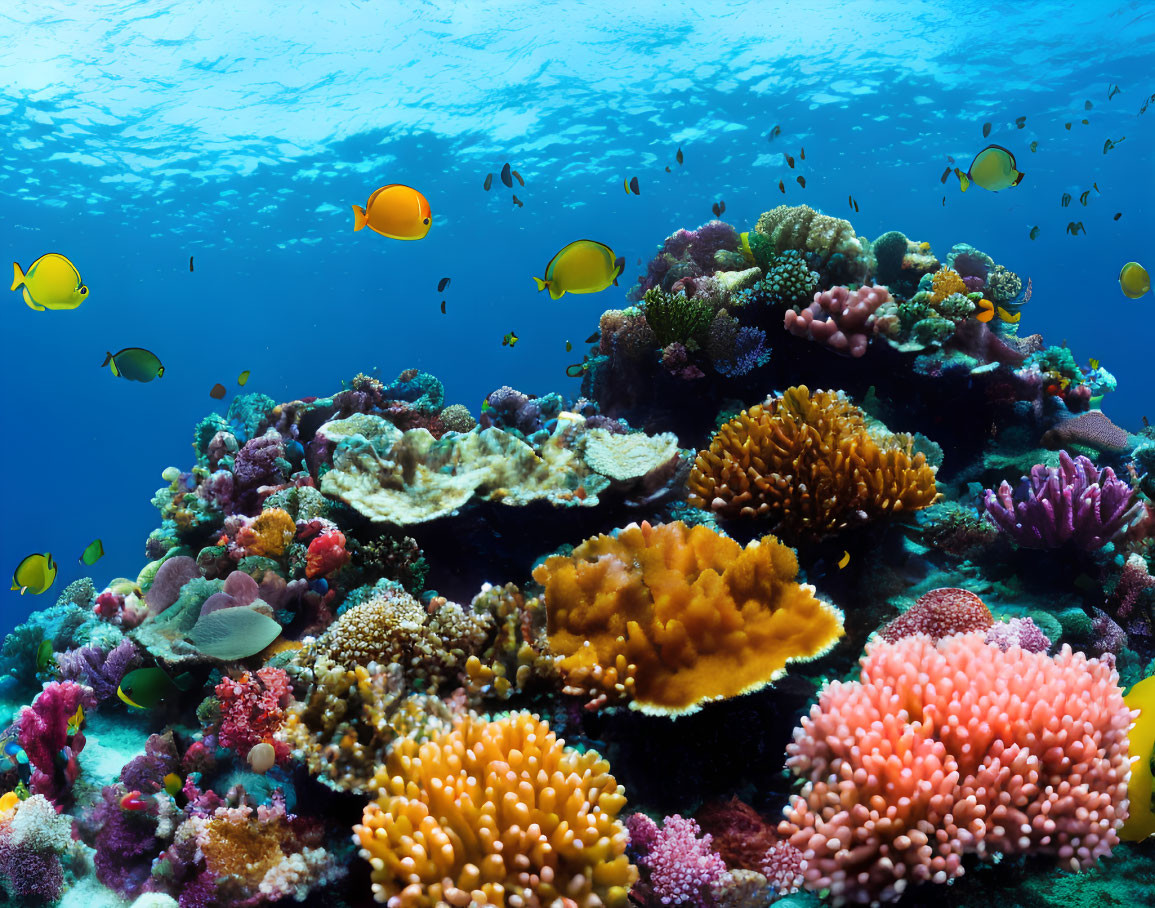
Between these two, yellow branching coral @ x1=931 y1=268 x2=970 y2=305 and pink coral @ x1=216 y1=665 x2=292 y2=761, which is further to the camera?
yellow branching coral @ x1=931 y1=268 x2=970 y2=305

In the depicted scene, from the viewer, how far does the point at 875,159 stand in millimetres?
41938

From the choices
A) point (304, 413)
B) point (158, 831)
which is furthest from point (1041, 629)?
point (304, 413)

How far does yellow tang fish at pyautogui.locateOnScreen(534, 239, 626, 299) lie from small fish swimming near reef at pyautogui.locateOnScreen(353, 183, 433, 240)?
1.00m

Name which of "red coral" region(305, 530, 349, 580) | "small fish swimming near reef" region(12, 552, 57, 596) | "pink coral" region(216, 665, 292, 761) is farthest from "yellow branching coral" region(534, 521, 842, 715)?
"small fish swimming near reef" region(12, 552, 57, 596)

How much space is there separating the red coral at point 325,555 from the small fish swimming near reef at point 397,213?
234 cm

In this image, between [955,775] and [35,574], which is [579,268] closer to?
[955,775]

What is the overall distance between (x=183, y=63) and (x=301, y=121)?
5394 mm

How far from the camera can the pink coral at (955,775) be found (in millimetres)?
2082

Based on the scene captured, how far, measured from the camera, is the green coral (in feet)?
21.5

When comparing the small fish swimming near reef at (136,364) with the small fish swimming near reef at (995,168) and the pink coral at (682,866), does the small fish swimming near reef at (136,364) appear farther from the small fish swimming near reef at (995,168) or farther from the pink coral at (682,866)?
the small fish swimming near reef at (995,168)

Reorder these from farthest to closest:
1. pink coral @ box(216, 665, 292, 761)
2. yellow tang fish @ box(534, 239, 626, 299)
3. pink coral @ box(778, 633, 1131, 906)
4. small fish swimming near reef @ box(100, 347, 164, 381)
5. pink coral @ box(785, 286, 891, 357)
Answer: pink coral @ box(785, 286, 891, 357) → small fish swimming near reef @ box(100, 347, 164, 381) → yellow tang fish @ box(534, 239, 626, 299) → pink coral @ box(216, 665, 292, 761) → pink coral @ box(778, 633, 1131, 906)

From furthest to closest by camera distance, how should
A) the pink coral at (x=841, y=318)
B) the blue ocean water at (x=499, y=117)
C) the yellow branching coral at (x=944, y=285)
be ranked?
the blue ocean water at (x=499, y=117), the yellow branching coral at (x=944, y=285), the pink coral at (x=841, y=318)

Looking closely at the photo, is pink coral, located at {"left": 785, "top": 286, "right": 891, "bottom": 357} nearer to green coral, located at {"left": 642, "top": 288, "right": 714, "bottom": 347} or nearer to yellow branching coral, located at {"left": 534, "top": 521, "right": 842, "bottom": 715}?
green coral, located at {"left": 642, "top": 288, "right": 714, "bottom": 347}

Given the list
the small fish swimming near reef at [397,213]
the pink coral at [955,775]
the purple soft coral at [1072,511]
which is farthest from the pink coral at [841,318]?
the pink coral at [955,775]
